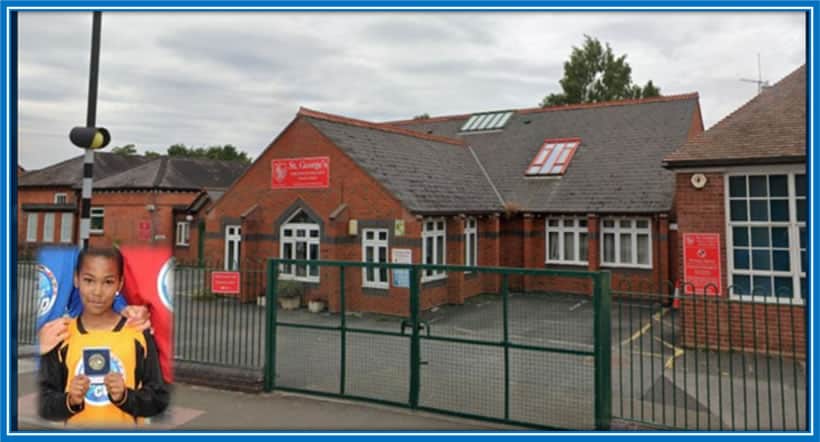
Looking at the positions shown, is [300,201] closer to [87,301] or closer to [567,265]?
[567,265]

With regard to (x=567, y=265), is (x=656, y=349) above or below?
below

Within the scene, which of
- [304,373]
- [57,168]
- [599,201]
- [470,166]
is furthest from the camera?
[57,168]

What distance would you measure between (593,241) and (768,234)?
763 cm

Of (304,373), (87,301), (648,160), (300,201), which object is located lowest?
(304,373)

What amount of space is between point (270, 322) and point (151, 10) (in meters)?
4.42

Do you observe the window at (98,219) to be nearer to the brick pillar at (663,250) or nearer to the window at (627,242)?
the window at (627,242)

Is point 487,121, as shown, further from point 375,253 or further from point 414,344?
point 414,344

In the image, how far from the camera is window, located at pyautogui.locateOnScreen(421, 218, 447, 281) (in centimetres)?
1524

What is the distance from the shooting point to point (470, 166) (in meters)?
21.1

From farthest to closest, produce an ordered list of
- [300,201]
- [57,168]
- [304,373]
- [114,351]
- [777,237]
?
1. [57,168]
2. [300,201]
3. [777,237]
4. [304,373]
5. [114,351]

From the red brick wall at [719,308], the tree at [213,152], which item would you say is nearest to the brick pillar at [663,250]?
the red brick wall at [719,308]

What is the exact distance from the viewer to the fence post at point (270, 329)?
759 centimetres

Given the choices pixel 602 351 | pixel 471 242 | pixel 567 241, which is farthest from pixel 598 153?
pixel 602 351

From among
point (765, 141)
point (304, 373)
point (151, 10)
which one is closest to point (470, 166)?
point (765, 141)
